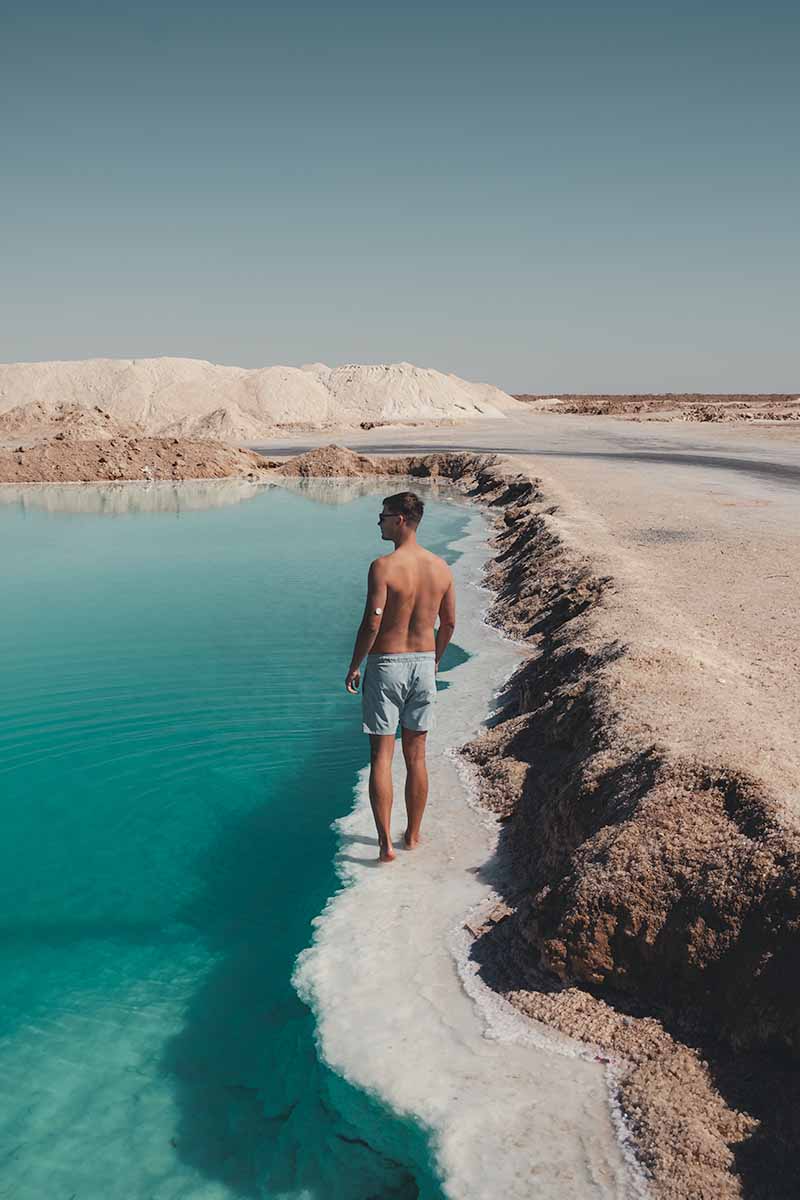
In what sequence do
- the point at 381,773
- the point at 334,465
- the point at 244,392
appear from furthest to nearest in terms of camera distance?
1. the point at 244,392
2. the point at 334,465
3. the point at 381,773

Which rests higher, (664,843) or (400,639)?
(400,639)

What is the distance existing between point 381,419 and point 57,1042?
89602mm

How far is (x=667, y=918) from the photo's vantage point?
3.89 meters

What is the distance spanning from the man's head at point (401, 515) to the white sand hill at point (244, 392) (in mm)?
70840

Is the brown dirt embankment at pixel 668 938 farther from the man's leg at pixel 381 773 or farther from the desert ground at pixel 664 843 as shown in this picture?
the man's leg at pixel 381 773

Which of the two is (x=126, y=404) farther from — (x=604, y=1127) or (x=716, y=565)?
(x=604, y=1127)

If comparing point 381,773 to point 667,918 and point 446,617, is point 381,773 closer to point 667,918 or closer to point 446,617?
point 446,617

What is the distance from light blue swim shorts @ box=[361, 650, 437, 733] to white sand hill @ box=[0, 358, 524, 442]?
70912 millimetres

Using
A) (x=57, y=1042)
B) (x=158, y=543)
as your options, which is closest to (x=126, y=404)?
(x=158, y=543)

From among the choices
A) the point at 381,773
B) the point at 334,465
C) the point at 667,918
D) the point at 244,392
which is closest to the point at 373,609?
the point at 381,773

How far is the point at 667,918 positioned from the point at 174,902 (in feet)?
9.45

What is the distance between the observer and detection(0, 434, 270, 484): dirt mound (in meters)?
36.6

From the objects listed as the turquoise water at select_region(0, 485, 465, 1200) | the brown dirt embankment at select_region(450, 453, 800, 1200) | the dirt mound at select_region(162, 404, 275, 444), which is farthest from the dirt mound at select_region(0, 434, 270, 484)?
the brown dirt embankment at select_region(450, 453, 800, 1200)

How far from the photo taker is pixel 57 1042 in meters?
4.20
